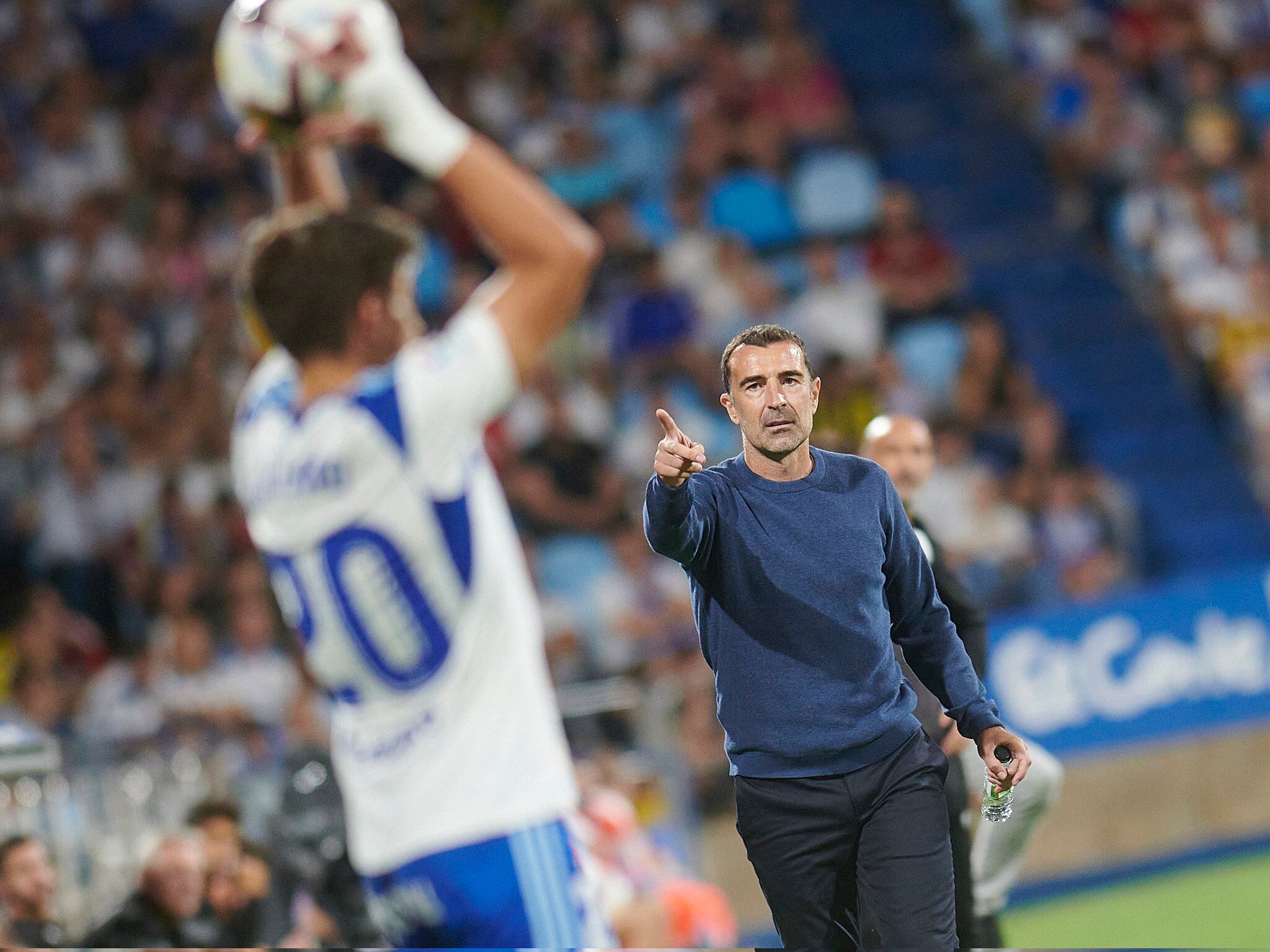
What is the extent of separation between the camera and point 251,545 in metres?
9.98

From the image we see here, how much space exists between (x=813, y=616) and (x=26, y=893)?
402 centimetres

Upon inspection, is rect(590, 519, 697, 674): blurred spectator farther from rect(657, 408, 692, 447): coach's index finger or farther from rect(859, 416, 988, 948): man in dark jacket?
rect(657, 408, 692, 447): coach's index finger

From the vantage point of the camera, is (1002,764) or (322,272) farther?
(1002,764)

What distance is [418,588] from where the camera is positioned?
2842 mm

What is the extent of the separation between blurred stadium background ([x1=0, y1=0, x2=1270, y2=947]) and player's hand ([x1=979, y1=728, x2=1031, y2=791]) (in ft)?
10.2

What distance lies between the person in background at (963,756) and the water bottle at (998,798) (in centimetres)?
45

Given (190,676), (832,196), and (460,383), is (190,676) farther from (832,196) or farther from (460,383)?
(460,383)

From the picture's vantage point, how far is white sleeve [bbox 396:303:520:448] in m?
2.76

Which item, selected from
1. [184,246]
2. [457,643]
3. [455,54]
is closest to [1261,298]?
[455,54]

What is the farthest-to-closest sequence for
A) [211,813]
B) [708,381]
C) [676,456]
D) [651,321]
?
1. [651,321]
2. [708,381]
3. [211,813]
4. [676,456]

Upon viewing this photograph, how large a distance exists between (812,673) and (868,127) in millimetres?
11196

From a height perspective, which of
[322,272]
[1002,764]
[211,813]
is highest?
[322,272]

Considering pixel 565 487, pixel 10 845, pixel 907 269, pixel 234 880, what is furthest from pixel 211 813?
pixel 907 269

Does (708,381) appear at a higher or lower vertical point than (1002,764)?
higher
